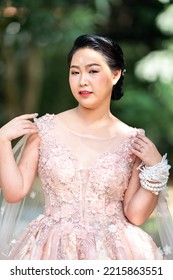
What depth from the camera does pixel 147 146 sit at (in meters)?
3.25

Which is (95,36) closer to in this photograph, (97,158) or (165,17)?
(97,158)

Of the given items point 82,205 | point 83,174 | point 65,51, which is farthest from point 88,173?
point 65,51

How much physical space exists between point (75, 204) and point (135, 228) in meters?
0.32

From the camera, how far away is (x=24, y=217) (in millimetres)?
3744

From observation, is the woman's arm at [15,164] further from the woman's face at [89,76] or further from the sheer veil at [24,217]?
the woman's face at [89,76]

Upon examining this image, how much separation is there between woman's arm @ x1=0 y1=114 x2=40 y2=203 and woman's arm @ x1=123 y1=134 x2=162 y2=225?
464 mm

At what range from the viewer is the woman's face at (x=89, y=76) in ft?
10.5

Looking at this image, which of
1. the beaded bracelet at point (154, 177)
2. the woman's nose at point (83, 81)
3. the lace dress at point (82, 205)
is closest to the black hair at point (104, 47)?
the woman's nose at point (83, 81)

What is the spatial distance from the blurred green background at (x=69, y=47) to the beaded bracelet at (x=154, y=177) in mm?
4732

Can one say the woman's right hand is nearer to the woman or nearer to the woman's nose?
the woman

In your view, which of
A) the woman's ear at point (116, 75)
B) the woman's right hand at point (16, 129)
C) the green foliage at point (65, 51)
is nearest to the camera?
the woman's right hand at point (16, 129)

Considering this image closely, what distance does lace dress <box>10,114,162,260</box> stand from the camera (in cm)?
321

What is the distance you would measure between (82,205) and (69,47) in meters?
7.79

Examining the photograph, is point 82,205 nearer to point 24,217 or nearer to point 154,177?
point 154,177
